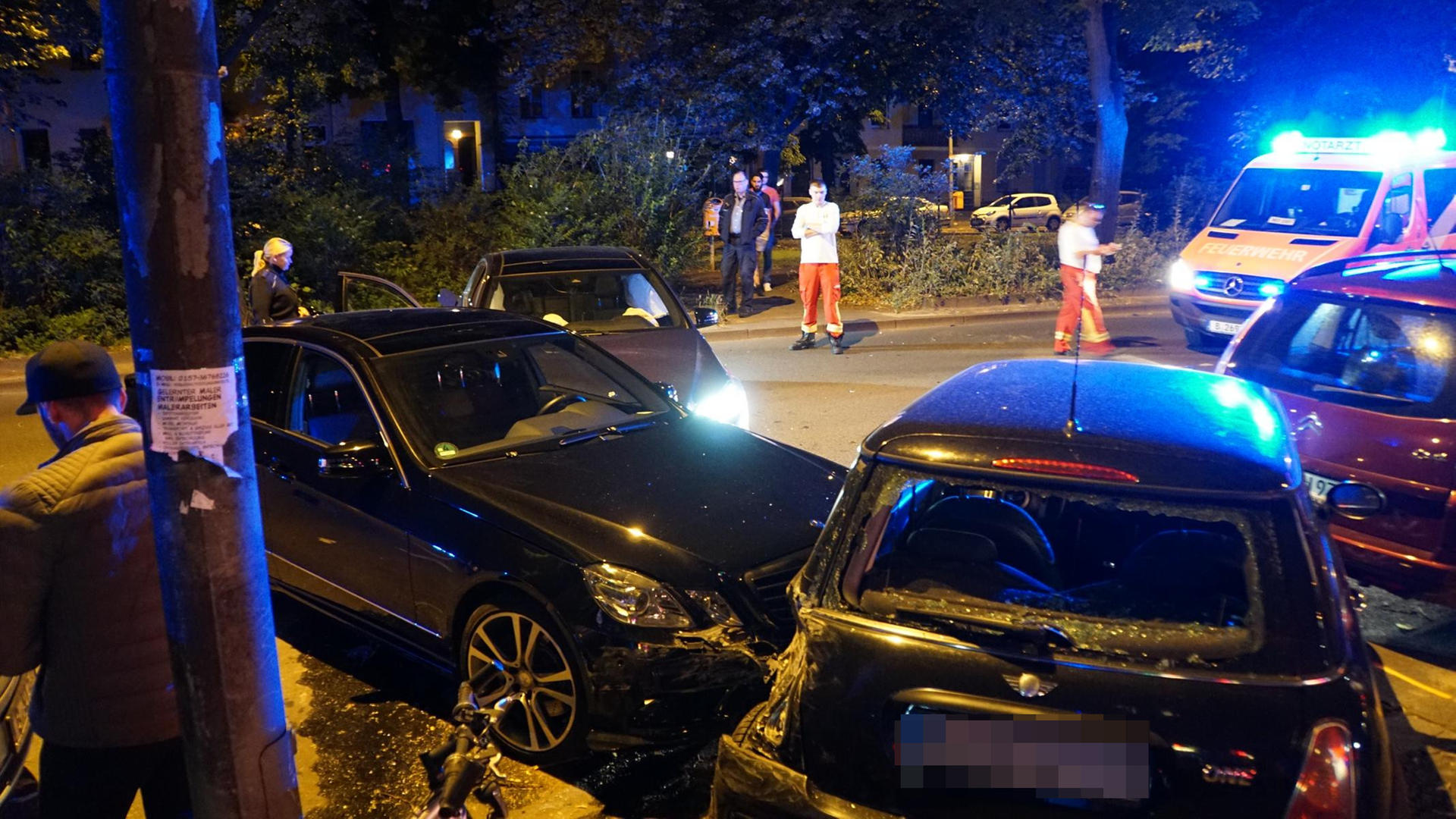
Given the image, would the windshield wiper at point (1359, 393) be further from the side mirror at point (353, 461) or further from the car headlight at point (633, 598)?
the side mirror at point (353, 461)

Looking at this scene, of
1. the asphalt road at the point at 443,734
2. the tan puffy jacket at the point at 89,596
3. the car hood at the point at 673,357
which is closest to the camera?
the tan puffy jacket at the point at 89,596

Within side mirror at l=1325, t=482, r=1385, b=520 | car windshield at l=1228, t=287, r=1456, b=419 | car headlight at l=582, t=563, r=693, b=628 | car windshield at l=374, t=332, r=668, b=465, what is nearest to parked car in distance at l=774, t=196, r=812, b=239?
car windshield at l=374, t=332, r=668, b=465

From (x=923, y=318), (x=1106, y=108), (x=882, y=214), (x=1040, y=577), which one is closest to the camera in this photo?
(x=1040, y=577)

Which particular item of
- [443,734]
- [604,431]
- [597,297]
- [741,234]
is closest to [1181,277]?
[741,234]

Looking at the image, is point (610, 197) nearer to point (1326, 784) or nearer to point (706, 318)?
point (706, 318)

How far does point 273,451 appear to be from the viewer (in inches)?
207

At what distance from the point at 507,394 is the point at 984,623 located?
3262 mm

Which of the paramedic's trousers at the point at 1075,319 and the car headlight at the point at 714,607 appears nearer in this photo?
the car headlight at the point at 714,607

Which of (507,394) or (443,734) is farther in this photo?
(507,394)

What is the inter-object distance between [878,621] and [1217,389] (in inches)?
54.5

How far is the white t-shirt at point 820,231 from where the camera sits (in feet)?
42.1

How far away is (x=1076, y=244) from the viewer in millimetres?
12156

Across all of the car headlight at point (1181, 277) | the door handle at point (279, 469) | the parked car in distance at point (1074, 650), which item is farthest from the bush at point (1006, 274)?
→ the parked car in distance at point (1074, 650)

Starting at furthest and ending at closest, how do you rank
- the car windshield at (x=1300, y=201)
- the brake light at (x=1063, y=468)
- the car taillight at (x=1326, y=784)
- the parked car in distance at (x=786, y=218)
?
the parked car in distance at (x=786, y=218), the car windshield at (x=1300, y=201), the brake light at (x=1063, y=468), the car taillight at (x=1326, y=784)
